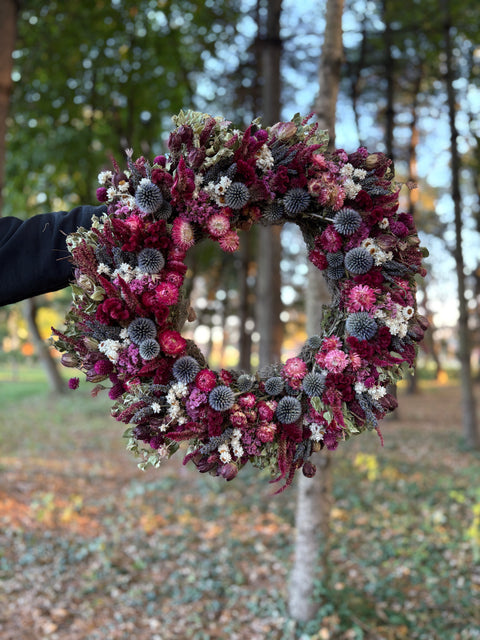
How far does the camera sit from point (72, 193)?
8.41 m

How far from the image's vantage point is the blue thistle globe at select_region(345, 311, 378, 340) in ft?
5.58

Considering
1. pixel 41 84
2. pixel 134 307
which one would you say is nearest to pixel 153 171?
pixel 134 307

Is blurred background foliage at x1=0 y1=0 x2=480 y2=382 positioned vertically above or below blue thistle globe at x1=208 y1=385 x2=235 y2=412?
above

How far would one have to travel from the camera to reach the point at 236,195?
1700mm

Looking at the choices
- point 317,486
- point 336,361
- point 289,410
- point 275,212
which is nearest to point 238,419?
point 289,410

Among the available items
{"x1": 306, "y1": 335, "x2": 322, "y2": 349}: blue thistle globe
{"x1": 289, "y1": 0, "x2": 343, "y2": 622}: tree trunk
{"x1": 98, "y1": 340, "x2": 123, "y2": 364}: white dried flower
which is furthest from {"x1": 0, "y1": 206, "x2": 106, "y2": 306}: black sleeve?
{"x1": 289, "y1": 0, "x2": 343, "y2": 622}: tree trunk

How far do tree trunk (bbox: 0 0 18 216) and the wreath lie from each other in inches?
136

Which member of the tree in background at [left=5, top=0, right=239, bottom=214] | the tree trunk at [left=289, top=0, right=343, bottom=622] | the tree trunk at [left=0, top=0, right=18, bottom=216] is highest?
the tree in background at [left=5, top=0, right=239, bottom=214]

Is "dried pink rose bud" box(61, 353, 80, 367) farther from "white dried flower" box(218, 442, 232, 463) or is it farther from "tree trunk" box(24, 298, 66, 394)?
"tree trunk" box(24, 298, 66, 394)

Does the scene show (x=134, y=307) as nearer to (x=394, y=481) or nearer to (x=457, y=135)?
(x=394, y=481)

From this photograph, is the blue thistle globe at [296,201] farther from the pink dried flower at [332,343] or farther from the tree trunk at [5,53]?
the tree trunk at [5,53]

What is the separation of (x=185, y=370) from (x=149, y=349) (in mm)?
139

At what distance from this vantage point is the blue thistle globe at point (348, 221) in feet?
5.75

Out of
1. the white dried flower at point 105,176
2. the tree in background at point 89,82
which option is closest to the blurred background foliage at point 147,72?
the tree in background at point 89,82
